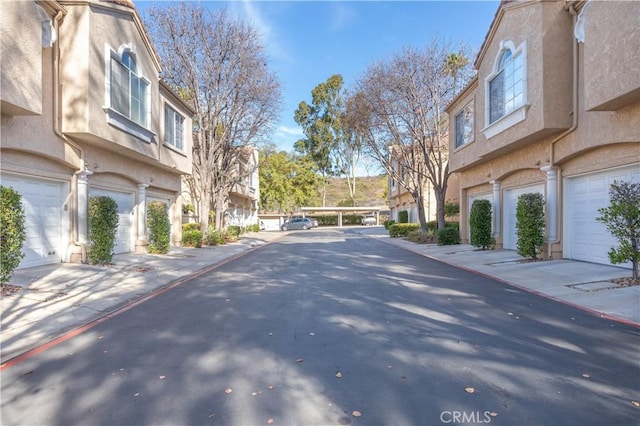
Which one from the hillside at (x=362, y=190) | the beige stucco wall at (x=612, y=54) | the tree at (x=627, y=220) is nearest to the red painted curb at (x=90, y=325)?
the tree at (x=627, y=220)

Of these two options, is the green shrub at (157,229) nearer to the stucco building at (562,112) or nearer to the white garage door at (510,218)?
the stucco building at (562,112)

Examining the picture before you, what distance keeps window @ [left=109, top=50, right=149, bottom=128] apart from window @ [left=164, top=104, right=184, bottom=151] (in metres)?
2.53

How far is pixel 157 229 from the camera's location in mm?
13883

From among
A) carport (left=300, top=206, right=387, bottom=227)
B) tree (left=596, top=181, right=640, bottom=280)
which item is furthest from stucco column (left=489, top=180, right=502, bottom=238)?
carport (left=300, top=206, right=387, bottom=227)

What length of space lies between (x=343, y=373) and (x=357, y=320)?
181 cm

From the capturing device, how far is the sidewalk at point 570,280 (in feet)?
19.1

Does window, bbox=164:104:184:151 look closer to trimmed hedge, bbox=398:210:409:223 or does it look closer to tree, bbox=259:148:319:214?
trimmed hedge, bbox=398:210:409:223

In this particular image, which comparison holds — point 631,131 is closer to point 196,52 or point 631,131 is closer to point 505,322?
point 505,322

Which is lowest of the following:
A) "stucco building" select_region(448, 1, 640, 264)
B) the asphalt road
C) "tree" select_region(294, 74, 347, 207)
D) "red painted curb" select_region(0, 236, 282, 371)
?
"red painted curb" select_region(0, 236, 282, 371)

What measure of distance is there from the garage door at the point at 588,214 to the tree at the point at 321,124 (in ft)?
132

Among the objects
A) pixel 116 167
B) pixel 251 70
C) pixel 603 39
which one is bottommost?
pixel 116 167

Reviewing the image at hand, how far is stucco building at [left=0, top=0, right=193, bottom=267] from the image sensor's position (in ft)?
25.3

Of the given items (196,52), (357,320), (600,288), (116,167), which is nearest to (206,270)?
(116,167)

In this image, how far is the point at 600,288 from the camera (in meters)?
6.98
